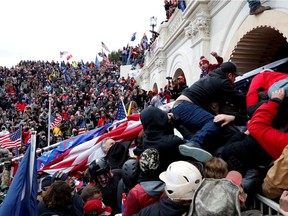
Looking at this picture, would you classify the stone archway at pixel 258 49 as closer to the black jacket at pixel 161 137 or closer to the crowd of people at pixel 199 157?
the crowd of people at pixel 199 157

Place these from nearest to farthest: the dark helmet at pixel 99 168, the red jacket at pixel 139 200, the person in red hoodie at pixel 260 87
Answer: the red jacket at pixel 139 200 < the person in red hoodie at pixel 260 87 < the dark helmet at pixel 99 168

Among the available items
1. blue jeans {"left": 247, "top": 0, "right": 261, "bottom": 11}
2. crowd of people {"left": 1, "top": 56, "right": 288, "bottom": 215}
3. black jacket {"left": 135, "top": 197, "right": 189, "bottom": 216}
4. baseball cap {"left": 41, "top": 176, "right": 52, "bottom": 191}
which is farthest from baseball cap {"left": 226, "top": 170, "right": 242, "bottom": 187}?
blue jeans {"left": 247, "top": 0, "right": 261, "bottom": 11}

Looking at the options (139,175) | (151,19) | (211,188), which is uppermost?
(151,19)

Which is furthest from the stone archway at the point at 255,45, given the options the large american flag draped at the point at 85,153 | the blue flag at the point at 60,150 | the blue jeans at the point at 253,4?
the blue flag at the point at 60,150

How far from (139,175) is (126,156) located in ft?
4.69

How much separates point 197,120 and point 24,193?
2081 mm

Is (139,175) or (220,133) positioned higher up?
(220,133)

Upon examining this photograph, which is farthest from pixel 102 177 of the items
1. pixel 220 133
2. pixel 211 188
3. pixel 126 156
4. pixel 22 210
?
pixel 211 188

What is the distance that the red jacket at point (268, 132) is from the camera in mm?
2676

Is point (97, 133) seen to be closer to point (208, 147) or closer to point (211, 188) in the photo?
point (208, 147)

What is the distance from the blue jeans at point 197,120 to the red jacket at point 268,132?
1.64 ft

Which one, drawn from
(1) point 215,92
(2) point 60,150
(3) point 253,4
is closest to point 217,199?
(1) point 215,92

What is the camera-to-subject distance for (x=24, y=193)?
3512 mm

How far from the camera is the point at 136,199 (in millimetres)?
2857
